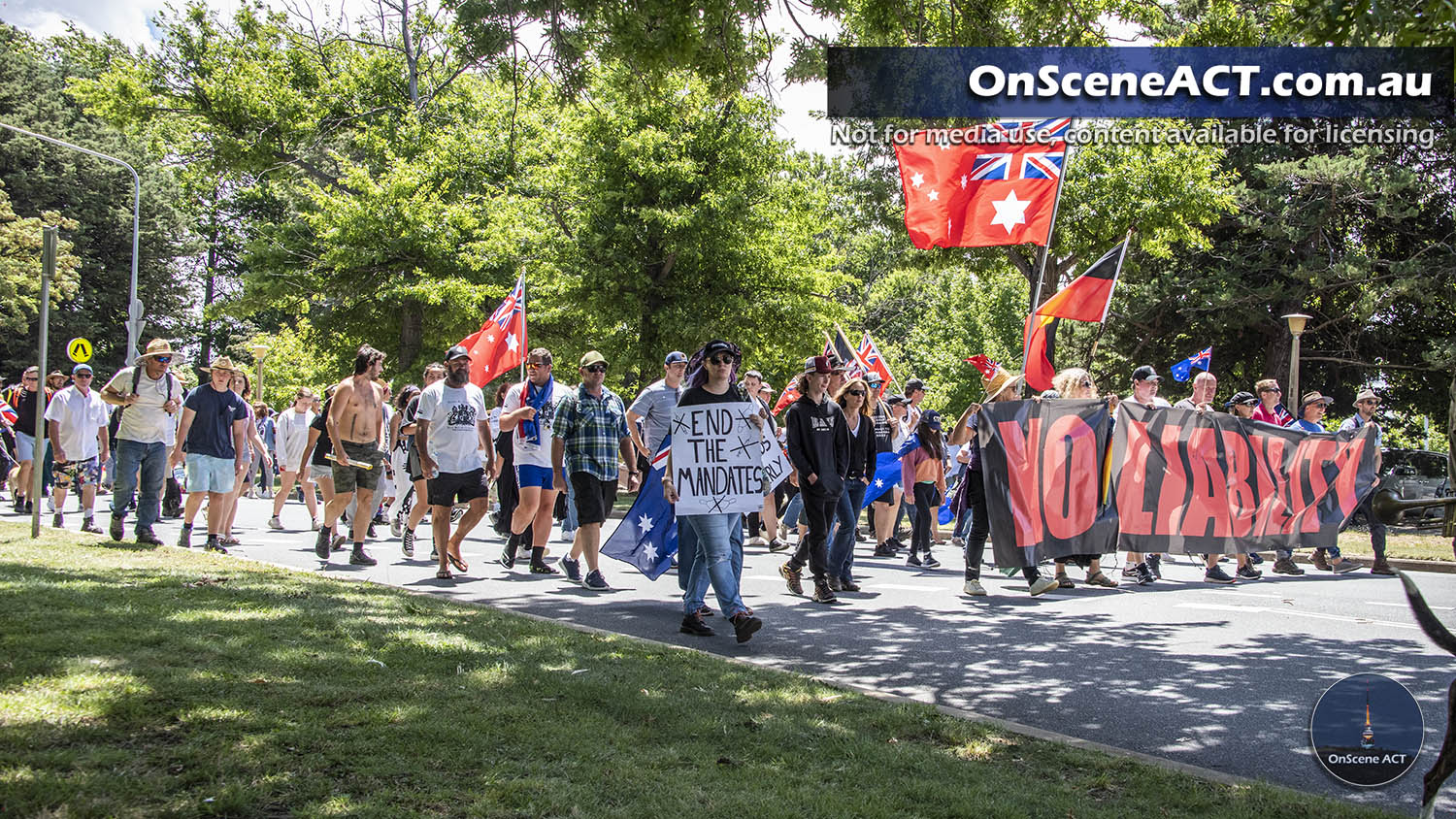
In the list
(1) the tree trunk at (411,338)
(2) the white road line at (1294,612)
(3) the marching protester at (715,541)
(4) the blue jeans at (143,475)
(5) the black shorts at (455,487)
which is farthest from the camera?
(1) the tree trunk at (411,338)

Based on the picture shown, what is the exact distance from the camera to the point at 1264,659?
23.0ft

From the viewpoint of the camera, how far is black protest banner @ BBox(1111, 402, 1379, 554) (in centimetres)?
1029

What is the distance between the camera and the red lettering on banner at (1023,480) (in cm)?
940

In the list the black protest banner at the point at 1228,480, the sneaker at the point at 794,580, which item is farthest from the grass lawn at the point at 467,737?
the black protest banner at the point at 1228,480

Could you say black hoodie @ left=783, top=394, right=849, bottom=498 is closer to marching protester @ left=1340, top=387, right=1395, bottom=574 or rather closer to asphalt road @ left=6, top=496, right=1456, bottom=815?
asphalt road @ left=6, top=496, right=1456, bottom=815

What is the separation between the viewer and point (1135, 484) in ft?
33.6

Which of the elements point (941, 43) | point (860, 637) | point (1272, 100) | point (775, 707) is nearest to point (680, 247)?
point (1272, 100)

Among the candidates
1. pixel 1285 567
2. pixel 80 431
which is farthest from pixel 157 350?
pixel 1285 567

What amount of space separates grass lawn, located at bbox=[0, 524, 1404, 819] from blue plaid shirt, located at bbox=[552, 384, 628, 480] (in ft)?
10.6

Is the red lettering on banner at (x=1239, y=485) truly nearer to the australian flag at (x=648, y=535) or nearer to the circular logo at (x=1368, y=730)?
the australian flag at (x=648, y=535)

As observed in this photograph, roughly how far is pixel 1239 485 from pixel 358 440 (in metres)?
8.39

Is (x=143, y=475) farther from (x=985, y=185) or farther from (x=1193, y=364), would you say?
(x=1193, y=364)

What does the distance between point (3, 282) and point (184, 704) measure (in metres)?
42.2

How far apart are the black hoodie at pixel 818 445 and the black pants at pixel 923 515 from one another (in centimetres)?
377
